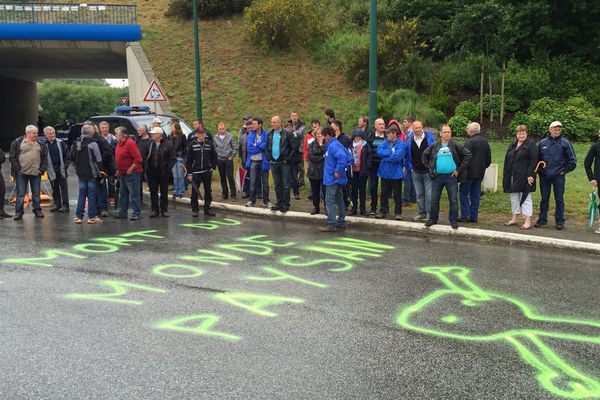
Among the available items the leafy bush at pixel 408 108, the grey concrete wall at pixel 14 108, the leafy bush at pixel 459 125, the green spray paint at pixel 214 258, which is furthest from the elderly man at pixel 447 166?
the grey concrete wall at pixel 14 108

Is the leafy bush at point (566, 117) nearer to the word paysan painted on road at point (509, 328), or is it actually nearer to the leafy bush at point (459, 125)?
the leafy bush at point (459, 125)

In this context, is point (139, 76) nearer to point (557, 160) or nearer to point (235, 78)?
point (235, 78)

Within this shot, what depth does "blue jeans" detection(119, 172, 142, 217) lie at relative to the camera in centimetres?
1066

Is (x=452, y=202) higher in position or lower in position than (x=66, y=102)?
lower

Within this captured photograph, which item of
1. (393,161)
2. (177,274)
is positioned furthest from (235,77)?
(177,274)

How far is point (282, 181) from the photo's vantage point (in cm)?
1102

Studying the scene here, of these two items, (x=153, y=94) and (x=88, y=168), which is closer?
(x=88, y=168)

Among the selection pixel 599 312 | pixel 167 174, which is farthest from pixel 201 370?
pixel 167 174

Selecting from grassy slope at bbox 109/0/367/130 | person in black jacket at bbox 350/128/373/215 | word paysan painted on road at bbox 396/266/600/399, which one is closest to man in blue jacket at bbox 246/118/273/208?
person in black jacket at bbox 350/128/373/215

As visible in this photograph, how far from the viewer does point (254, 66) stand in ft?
98.5

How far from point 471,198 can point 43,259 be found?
663cm

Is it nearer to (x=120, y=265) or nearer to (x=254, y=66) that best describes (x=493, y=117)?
(x=254, y=66)

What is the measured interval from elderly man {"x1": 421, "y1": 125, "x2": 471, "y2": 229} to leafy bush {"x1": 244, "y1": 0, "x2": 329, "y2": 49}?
21.7 meters

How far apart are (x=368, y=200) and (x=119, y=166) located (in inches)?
194
